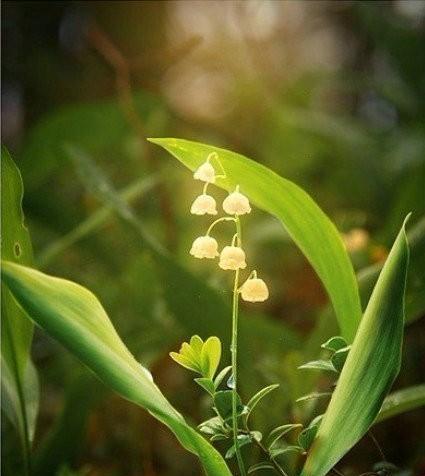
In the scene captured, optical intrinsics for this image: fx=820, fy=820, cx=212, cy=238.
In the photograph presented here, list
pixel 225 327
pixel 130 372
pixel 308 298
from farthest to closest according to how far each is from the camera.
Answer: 1. pixel 308 298
2. pixel 225 327
3. pixel 130 372

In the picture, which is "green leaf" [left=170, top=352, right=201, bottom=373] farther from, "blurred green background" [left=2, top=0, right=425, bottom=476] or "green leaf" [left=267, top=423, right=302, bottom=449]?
"blurred green background" [left=2, top=0, right=425, bottom=476]

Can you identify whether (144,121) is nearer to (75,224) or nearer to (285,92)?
(75,224)

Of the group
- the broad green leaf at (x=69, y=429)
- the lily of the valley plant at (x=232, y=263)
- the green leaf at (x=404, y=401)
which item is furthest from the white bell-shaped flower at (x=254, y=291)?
the broad green leaf at (x=69, y=429)

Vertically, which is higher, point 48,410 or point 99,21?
point 99,21

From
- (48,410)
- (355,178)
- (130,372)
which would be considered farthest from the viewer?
(355,178)

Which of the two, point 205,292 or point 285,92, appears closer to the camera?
point 205,292

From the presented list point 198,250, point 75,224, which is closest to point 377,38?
point 75,224

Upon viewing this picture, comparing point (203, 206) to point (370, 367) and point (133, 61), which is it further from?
point (133, 61)
